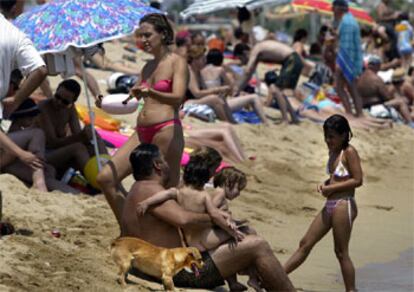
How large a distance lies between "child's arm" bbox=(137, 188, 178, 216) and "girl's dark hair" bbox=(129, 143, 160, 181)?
0.17m

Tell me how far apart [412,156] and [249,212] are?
532cm

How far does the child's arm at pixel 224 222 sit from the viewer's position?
21.7 feet

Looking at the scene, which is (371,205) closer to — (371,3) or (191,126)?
(191,126)

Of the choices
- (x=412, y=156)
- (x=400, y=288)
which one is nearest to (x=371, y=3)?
(x=412, y=156)

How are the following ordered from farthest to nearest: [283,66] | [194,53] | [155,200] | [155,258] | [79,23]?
1. [283,66]
2. [194,53]
3. [79,23]
4. [155,200]
5. [155,258]

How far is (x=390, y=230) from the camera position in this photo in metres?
10.4

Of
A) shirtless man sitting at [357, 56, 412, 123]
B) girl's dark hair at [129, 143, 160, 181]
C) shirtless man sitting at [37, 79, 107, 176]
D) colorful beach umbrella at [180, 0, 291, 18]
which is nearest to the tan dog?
girl's dark hair at [129, 143, 160, 181]

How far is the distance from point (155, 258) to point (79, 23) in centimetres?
285

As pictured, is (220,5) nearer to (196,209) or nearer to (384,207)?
(384,207)

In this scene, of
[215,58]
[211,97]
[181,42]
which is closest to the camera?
[211,97]

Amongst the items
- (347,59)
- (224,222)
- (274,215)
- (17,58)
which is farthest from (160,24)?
(347,59)

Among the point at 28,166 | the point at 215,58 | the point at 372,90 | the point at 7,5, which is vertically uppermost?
the point at 7,5

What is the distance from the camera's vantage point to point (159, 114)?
7449 millimetres

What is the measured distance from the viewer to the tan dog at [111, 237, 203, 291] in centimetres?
649
